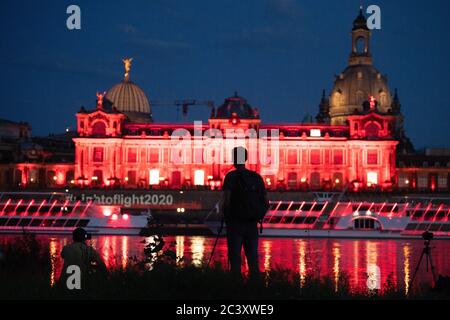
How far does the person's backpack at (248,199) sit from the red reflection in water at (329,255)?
11.4m

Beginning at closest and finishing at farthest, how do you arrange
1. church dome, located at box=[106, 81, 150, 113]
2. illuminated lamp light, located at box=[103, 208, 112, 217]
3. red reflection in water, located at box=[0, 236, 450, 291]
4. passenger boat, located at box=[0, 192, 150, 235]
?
red reflection in water, located at box=[0, 236, 450, 291] → passenger boat, located at box=[0, 192, 150, 235] → illuminated lamp light, located at box=[103, 208, 112, 217] → church dome, located at box=[106, 81, 150, 113]

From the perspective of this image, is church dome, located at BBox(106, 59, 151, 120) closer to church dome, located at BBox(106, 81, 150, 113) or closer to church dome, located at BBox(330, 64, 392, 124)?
church dome, located at BBox(106, 81, 150, 113)

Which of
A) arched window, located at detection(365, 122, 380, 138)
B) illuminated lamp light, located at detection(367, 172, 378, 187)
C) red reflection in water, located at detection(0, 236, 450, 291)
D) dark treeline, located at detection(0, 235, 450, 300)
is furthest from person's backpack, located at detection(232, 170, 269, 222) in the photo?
arched window, located at detection(365, 122, 380, 138)

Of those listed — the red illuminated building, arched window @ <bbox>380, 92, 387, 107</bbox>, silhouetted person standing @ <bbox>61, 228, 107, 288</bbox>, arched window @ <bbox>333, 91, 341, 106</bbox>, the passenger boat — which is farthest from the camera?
arched window @ <bbox>333, 91, 341, 106</bbox>

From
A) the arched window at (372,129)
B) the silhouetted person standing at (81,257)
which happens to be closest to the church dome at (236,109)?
the arched window at (372,129)

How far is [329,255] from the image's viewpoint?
48.0 m

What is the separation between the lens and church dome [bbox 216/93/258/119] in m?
115

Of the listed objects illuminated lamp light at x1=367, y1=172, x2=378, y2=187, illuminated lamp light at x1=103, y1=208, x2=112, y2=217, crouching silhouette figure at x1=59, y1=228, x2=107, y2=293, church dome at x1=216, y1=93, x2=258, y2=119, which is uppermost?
church dome at x1=216, y1=93, x2=258, y2=119

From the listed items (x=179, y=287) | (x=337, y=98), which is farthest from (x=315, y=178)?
(x=179, y=287)

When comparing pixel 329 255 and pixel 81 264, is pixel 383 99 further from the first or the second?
pixel 81 264

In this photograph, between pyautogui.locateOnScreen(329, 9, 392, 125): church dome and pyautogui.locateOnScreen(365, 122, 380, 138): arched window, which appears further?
pyautogui.locateOnScreen(329, 9, 392, 125): church dome

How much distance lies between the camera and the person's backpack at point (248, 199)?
17.0 metres
